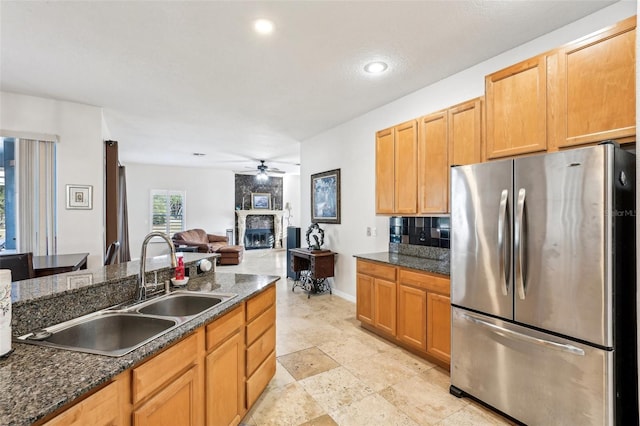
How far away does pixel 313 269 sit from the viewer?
4.68m

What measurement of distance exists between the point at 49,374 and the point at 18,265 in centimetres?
230

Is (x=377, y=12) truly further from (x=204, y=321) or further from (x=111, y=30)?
(x=204, y=321)

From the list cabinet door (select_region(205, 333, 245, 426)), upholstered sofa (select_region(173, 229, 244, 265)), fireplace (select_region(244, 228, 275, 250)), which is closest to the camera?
cabinet door (select_region(205, 333, 245, 426))

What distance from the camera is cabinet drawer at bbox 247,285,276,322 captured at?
1.99m

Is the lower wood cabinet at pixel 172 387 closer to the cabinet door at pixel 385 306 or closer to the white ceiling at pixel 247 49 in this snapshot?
the cabinet door at pixel 385 306

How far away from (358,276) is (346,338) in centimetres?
70

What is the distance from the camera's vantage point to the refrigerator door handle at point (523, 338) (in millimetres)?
1677

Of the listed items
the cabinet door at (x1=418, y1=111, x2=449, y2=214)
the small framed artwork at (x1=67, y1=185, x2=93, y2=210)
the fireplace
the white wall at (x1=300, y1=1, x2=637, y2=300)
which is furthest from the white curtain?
the fireplace

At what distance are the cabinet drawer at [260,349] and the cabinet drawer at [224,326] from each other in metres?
0.25

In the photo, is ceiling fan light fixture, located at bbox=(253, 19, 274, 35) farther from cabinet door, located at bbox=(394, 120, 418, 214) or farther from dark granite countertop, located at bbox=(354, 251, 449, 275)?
dark granite countertop, located at bbox=(354, 251, 449, 275)

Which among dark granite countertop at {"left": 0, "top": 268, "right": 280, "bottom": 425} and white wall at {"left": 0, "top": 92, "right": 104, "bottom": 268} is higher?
white wall at {"left": 0, "top": 92, "right": 104, "bottom": 268}

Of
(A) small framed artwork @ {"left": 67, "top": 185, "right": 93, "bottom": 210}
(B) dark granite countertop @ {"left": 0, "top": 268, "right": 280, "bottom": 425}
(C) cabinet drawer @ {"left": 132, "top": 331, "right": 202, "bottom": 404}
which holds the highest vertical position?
(A) small framed artwork @ {"left": 67, "top": 185, "right": 93, "bottom": 210}

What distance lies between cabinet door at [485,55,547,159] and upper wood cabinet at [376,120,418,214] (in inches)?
34.1

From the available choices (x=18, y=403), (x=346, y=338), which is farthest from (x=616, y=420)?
(x=18, y=403)
